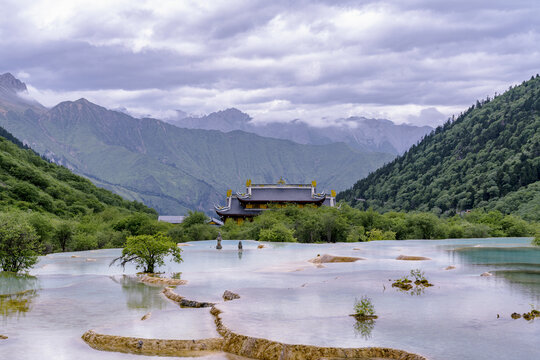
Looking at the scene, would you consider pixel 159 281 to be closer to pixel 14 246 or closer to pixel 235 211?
pixel 14 246

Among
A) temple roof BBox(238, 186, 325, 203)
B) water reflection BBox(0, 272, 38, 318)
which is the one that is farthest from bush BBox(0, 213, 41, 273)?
temple roof BBox(238, 186, 325, 203)

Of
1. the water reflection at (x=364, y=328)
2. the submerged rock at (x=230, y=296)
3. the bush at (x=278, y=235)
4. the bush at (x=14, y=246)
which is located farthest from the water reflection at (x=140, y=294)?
the bush at (x=278, y=235)

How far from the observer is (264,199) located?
9444 cm

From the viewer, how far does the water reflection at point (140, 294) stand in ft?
65.9

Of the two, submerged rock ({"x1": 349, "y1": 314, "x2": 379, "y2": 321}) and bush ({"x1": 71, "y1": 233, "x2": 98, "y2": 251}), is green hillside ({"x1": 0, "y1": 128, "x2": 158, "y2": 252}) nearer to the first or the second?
bush ({"x1": 71, "y1": 233, "x2": 98, "y2": 251})

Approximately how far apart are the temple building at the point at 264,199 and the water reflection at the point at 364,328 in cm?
7355

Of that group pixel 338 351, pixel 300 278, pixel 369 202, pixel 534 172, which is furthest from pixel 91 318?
pixel 369 202

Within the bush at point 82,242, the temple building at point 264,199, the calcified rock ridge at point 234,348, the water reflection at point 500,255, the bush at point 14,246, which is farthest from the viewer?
the temple building at point 264,199

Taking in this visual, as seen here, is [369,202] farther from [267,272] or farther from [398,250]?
[267,272]

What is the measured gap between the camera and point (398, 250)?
138 feet

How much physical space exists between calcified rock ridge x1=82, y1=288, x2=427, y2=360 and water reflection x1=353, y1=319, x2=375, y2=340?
1115mm

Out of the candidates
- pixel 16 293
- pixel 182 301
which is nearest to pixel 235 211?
pixel 16 293

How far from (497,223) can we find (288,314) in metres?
59.6

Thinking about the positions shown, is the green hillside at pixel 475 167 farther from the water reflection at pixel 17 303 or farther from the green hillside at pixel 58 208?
the water reflection at pixel 17 303
